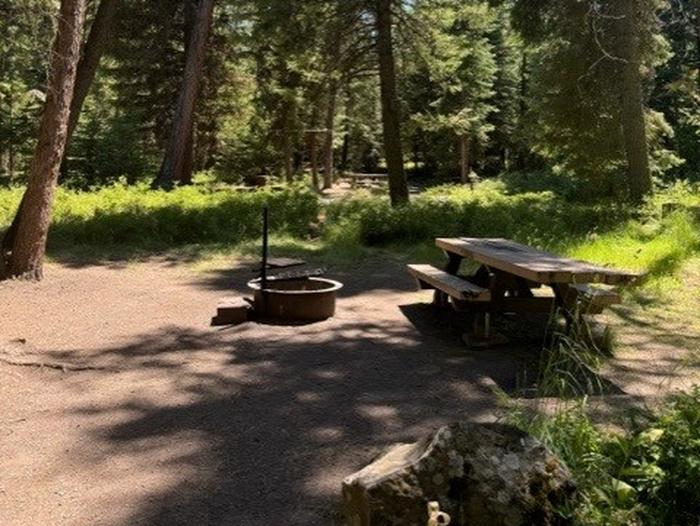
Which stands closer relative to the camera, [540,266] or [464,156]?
[540,266]

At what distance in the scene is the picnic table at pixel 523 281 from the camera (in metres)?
5.66

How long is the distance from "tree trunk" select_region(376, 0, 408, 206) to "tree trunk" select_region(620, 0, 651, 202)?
15.5 ft

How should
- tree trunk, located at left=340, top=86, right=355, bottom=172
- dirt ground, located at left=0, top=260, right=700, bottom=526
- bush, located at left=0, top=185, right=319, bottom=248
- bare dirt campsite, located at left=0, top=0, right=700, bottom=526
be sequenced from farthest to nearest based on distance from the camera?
tree trunk, located at left=340, top=86, right=355, bottom=172, bush, located at left=0, top=185, right=319, bottom=248, dirt ground, located at left=0, top=260, right=700, bottom=526, bare dirt campsite, located at left=0, top=0, right=700, bottom=526

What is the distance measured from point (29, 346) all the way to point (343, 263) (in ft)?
18.7

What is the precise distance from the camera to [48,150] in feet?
29.8

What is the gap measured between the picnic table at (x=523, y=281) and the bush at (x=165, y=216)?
6.34m

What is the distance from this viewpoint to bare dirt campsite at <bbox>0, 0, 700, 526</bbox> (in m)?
3.21

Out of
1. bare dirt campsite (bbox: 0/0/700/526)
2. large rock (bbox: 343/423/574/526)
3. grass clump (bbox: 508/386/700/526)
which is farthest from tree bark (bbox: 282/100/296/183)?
large rock (bbox: 343/423/574/526)

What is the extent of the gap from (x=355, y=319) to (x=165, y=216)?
22.3ft

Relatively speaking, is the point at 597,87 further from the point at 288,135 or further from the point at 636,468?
the point at 636,468

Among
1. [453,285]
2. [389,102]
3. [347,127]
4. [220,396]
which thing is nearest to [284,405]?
[220,396]

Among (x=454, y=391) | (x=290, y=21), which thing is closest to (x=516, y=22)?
(x=290, y=21)

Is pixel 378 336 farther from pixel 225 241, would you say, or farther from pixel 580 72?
pixel 580 72

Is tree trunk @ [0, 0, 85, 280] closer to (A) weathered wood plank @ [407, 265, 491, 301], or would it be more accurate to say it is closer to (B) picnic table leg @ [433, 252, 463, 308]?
(A) weathered wood plank @ [407, 265, 491, 301]
